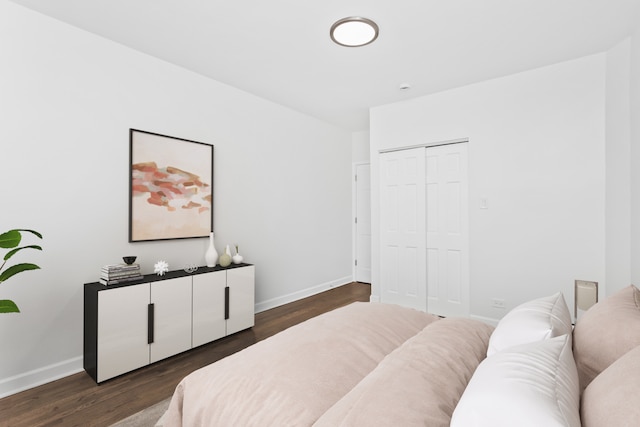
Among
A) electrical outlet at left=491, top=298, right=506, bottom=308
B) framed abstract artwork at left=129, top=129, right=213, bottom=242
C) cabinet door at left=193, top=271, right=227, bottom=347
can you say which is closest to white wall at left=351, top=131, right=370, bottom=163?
framed abstract artwork at left=129, top=129, right=213, bottom=242

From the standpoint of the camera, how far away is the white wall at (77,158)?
2316 mm

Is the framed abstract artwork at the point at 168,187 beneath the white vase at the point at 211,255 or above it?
above

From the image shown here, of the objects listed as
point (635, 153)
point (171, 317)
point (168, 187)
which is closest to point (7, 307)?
point (171, 317)

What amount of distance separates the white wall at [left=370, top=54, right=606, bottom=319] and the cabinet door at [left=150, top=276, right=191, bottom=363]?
295 centimetres

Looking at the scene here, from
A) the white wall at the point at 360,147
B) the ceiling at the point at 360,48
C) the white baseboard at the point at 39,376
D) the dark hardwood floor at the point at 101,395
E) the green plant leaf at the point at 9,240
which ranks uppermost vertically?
the ceiling at the point at 360,48

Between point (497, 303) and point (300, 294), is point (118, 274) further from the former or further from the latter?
point (497, 303)

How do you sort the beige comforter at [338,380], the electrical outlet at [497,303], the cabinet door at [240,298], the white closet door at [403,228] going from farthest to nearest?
the white closet door at [403,228]
the electrical outlet at [497,303]
the cabinet door at [240,298]
the beige comforter at [338,380]

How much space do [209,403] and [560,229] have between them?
11.0 feet

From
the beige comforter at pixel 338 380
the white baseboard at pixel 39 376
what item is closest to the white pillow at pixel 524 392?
the beige comforter at pixel 338 380

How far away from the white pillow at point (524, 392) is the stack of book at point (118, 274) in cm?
256

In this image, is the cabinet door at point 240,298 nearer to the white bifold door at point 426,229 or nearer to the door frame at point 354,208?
the white bifold door at point 426,229

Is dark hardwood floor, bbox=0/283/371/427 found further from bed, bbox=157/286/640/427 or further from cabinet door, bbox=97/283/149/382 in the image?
bed, bbox=157/286/640/427

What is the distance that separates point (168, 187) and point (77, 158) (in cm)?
73

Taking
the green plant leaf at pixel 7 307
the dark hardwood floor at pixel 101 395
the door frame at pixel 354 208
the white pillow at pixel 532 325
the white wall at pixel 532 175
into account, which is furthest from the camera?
the door frame at pixel 354 208
